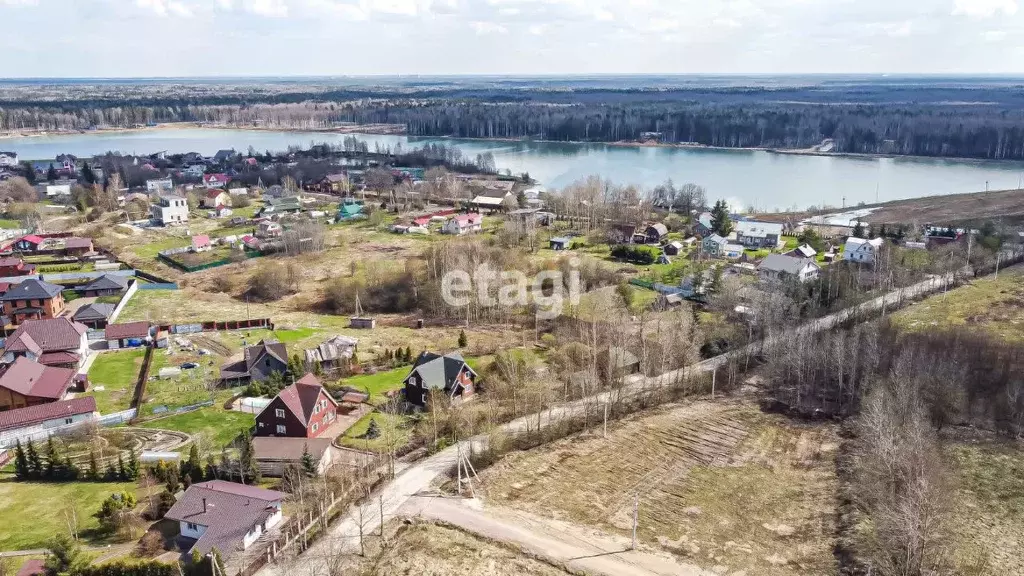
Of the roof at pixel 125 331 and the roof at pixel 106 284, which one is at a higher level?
the roof at pixel 106 284

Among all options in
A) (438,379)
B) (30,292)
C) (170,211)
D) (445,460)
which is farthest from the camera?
(170,211)

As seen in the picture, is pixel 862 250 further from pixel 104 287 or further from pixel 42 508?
pixel 104 287

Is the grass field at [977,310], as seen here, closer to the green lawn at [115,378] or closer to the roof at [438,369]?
the roof at [438,369]

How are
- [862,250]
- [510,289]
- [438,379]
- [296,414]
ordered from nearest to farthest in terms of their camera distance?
[296,414] < [438,379] < [510,289] < [862,250]

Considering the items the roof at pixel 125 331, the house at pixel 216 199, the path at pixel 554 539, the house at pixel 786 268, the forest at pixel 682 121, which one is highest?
the forest at pixel 682 121

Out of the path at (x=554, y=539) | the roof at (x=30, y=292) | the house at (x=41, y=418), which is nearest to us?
the path at (x=554, y=539)

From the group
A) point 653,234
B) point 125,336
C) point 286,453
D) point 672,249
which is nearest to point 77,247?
point 125,336

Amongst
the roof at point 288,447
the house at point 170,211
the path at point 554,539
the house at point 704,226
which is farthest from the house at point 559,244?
the house at point 170,211
